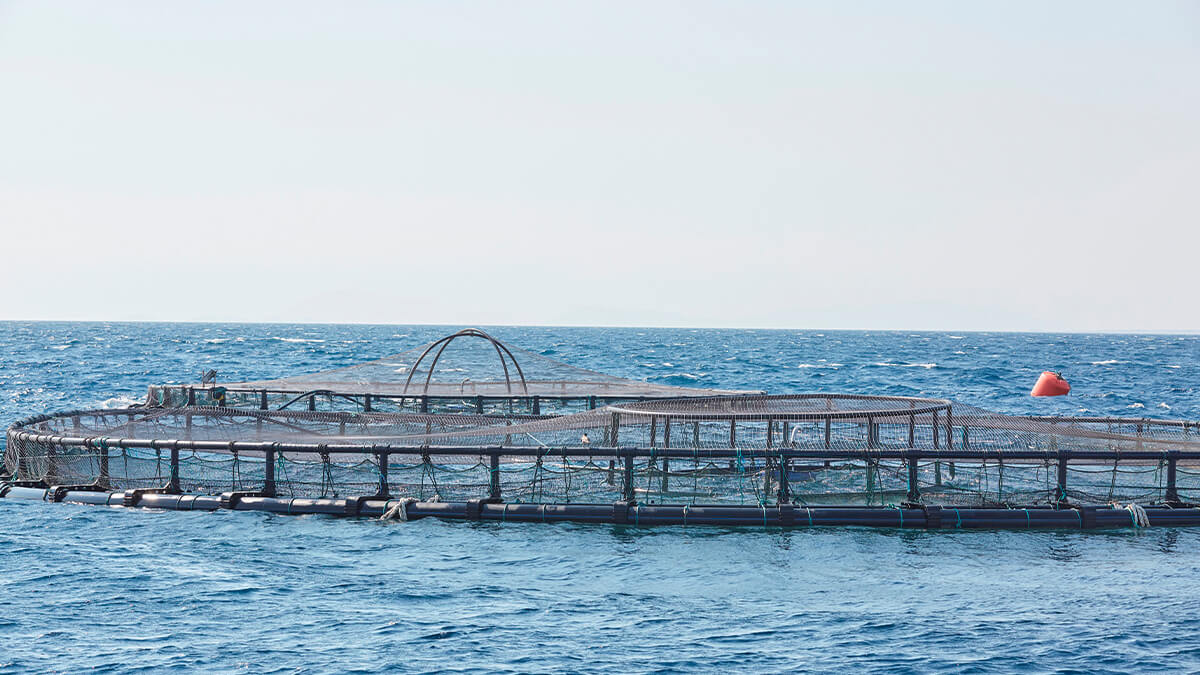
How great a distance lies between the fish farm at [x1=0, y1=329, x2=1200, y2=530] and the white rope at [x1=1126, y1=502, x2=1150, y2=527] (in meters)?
0.04

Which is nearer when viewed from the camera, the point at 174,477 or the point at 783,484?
the point at 783,484

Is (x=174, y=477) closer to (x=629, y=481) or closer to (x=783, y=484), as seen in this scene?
(x=629, y=481)

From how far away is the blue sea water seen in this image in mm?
15758

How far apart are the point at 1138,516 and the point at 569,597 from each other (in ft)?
42.2

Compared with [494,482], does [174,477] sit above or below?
below

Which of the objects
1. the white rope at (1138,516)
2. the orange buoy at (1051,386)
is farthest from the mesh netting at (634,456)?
the orange buoy at (1051,386)

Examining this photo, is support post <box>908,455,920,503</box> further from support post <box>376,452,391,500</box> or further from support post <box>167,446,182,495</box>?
support post <box>167,446,182,495</box>

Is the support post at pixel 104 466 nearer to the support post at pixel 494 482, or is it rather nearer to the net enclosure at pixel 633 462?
the net enclosure at pixel 633 462

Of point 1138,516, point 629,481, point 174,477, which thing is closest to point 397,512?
point 629,481

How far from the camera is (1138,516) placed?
2350 centimetres

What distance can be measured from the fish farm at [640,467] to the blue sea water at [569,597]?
54 cm

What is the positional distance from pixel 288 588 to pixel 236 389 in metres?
19.6

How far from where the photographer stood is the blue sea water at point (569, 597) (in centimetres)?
1576

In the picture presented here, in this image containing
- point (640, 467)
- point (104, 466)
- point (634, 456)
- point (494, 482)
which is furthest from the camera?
point (640, 467)
